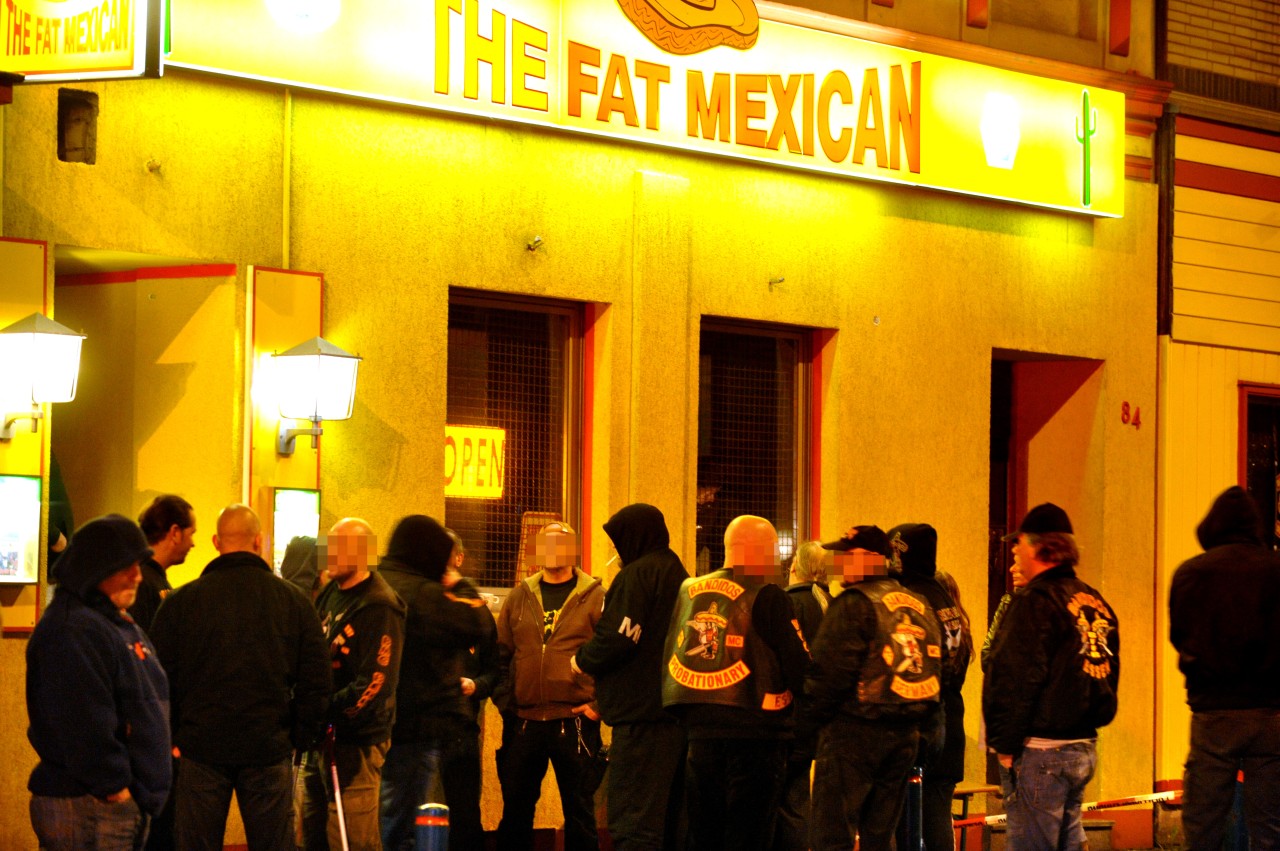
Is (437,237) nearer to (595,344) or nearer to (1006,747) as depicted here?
(595,344)

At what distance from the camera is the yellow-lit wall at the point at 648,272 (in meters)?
10.5

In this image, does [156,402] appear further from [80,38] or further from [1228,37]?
[1228,37]

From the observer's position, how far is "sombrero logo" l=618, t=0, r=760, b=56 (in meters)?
12.3

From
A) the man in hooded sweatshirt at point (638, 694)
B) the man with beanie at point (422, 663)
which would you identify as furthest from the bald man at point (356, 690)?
the man in hooded sweatshirt at point (638, 694)

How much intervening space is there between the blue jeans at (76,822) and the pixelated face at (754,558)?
3447 millimetres

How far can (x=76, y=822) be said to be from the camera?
653cm

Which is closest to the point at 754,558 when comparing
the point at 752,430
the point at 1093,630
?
the point at 1093,630

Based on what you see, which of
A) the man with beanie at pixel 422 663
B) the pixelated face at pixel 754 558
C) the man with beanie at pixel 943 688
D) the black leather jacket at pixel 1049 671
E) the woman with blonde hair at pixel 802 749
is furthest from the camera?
the woman with blonde hair at pixel 802 749

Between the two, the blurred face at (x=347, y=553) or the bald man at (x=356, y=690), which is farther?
the blurred face at (x=347, y=553)

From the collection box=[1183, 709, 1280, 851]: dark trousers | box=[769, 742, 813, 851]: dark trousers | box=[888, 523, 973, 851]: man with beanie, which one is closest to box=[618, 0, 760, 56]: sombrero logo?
box=[888, 523, 973, 851]: man with beanie

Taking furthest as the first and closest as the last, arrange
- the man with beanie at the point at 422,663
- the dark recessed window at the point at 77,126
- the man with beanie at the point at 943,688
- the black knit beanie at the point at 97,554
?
the man with beanie at the point at 943,688 → the dark recessed window at the point at 77,126 → the man with beanie at the point at 422,663 → the black knit beanie at the point at 97,554

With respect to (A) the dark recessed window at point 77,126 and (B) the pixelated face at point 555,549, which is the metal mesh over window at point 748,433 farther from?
(A) the dark recessed window at point 77,126

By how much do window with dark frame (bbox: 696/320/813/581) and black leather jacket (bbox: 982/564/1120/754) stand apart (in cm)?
486

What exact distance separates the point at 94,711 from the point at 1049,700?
170 inches
